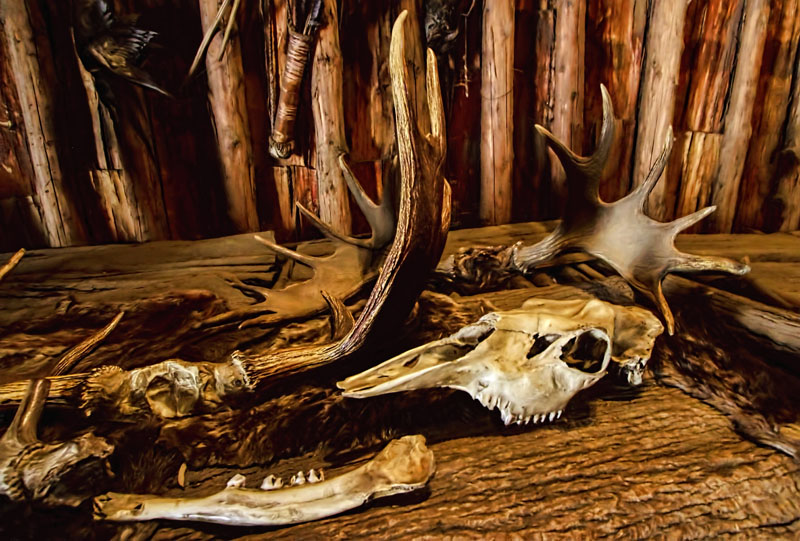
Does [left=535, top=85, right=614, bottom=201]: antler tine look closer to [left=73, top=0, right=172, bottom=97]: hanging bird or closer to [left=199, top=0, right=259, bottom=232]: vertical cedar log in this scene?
[left=199, top=0, right=259, bottom=232]: vertical cedar log

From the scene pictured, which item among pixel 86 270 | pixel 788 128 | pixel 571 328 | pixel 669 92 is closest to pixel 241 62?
pixel 86 270

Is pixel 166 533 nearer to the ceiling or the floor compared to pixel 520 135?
nearer to the floor

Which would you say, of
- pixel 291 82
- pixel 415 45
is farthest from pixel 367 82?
pixel 291 82

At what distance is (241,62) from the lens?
2182mm

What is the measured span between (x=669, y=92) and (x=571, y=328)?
1.80 metres

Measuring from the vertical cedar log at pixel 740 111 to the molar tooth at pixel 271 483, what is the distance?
278cm

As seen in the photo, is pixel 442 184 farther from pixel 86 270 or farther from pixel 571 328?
pixel 86 270

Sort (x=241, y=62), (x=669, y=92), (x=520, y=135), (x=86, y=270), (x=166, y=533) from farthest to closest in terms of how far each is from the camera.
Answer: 1. (x=520, y=135)
2. (x=669, y=92)
3. (x=241, y=62)
4. (x=86, y=270)
5. (x=166, y=533)

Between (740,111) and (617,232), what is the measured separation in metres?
1.48

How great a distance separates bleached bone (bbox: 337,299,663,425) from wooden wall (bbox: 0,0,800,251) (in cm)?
125

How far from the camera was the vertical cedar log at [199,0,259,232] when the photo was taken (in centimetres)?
213

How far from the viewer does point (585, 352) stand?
1.35 m

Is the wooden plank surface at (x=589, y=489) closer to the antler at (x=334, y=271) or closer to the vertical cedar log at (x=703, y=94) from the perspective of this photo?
the antler at (x=334, y=271)

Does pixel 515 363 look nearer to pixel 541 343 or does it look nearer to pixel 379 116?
pixel 541 343
